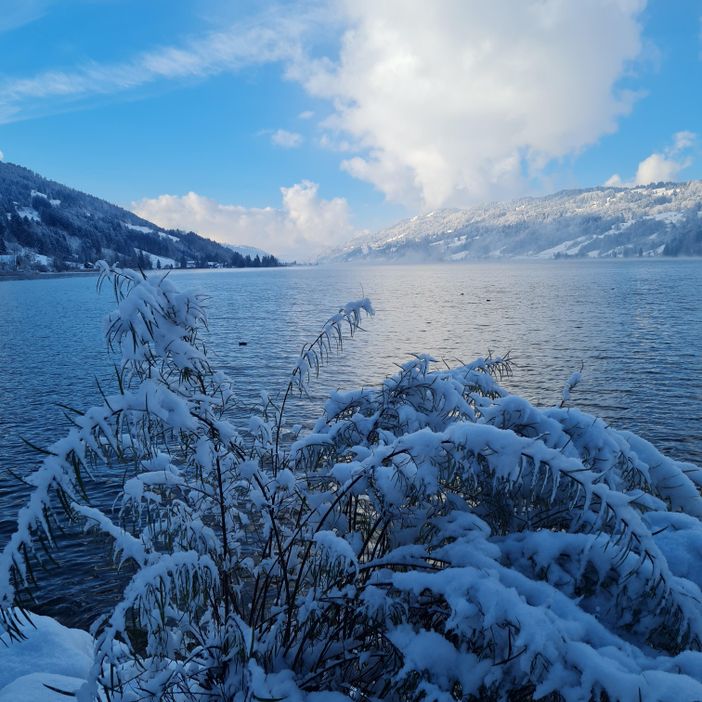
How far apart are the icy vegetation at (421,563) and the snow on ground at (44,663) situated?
3314mm

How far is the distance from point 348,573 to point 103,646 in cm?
172

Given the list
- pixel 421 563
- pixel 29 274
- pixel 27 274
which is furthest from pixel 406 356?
pixel 29 274

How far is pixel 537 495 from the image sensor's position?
4316mm

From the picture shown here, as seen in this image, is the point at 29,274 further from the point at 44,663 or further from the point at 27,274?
the point at 44,663

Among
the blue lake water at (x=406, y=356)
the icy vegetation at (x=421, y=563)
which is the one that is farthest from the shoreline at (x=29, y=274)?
the icy vegetation at (x=421, y=563)

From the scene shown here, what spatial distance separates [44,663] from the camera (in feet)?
26.1

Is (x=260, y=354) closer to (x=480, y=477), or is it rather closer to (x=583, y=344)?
(x=583, y=344)

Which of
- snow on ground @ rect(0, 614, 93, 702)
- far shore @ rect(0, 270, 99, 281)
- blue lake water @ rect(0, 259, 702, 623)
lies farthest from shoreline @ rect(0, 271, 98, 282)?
snow on ground @ rect(0, 614, 93, 702)

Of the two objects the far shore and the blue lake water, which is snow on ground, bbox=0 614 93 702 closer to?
the blue lake water

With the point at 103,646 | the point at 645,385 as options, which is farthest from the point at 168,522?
the point at 645,385

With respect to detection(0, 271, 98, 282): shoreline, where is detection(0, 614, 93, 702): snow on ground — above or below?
below

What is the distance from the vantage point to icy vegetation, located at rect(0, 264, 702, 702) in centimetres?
300

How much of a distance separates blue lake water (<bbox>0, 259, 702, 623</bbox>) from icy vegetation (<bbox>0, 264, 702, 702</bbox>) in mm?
2056

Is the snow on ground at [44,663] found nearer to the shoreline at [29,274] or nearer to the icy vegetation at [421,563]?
the icy vegetation at [421,563]
